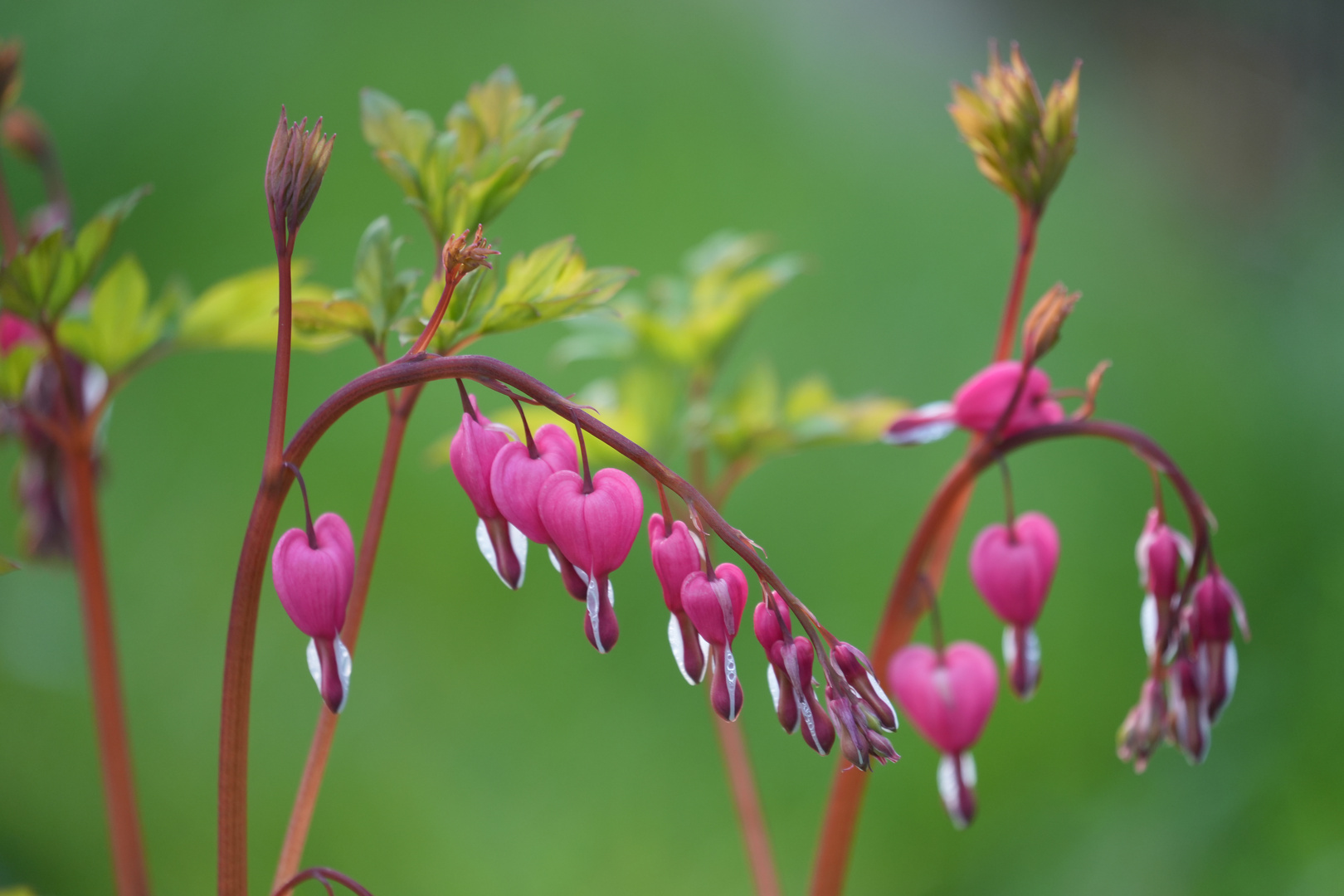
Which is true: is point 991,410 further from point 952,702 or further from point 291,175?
point 291,175

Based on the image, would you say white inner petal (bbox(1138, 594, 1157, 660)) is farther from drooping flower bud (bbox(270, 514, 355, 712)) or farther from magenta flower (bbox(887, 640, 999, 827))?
drooping flower bud (bbox(270, 514, 355, 712))

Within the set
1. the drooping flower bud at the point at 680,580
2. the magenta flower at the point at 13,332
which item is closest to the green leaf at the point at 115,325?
the magenta flower at the point at 13,332

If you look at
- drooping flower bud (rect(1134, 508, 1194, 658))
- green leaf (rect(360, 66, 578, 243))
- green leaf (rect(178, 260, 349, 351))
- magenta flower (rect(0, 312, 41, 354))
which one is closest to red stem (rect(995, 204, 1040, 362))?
drooping flower bud (rect(1134, 508, 1194, 658))

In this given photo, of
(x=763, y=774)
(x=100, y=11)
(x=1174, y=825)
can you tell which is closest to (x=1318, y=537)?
(x=1174, y=825)

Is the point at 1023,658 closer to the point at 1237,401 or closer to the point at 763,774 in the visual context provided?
the point at 763,774

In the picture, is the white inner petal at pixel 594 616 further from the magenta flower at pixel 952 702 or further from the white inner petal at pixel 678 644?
the magenta flower at pixel 952 702
